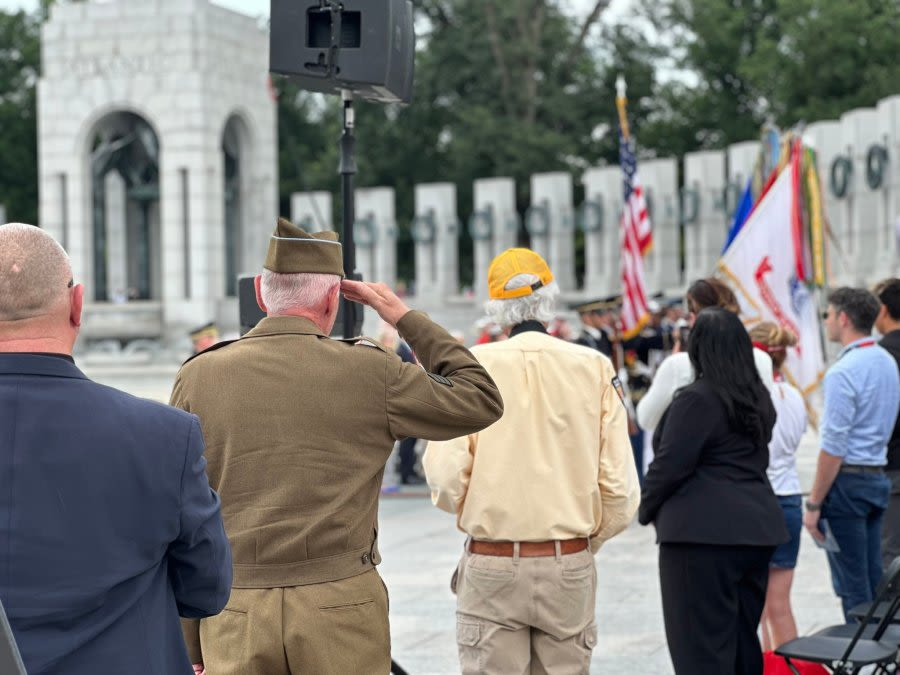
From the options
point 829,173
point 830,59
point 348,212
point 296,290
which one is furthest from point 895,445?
point 830,59

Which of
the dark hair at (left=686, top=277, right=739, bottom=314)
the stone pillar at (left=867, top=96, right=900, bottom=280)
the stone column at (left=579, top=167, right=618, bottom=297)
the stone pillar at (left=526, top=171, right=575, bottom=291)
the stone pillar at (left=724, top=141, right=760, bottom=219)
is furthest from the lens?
the stone pillar at (left=526, top=171, right=575, bottom=291)

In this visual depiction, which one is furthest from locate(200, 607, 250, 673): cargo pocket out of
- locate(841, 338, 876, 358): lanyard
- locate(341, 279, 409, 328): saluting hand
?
locate(841, 338, 876, 358): lanyard

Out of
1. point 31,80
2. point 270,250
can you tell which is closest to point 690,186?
point 270,250

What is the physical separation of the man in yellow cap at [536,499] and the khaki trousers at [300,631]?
100 centimetres

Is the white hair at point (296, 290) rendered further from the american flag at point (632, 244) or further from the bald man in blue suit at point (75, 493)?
the american flag at point (632, 244)

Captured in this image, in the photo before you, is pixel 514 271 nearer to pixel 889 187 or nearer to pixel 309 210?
pixel 889 187

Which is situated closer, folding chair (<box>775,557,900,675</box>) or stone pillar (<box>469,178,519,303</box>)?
folding chair (<box>775,557,900,675</box>)

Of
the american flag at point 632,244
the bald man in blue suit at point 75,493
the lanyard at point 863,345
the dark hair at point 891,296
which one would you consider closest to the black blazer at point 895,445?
the dark hair at point 891,296

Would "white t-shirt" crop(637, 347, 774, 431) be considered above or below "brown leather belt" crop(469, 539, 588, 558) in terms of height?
above

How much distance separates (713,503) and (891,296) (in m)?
2.07

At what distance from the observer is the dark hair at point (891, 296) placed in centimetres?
635

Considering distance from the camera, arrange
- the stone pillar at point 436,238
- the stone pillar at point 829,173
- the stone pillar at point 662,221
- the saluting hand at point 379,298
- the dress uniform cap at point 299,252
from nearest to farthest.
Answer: the dress uniform cap at point 299,252 → the saluting hand at point 379,298 → the stone pillar at point 829,173 → the stone pillar at point 662,221 → the stone pillar at point 436,238

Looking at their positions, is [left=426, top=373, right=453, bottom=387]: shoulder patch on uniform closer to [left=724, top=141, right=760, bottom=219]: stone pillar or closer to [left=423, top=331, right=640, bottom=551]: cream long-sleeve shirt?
[left=423, top=331, right=640, bottom=551]: cream long-sleeve shirt

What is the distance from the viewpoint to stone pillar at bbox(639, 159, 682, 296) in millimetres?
30484
